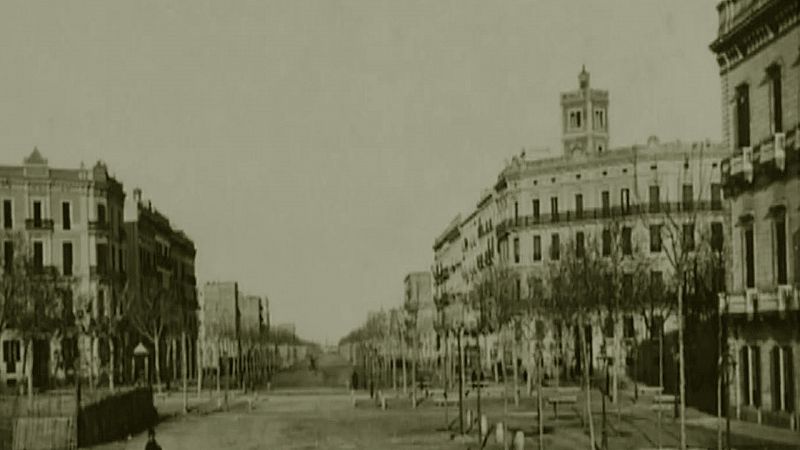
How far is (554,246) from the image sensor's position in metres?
89.8

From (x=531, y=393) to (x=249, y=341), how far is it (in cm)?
6802

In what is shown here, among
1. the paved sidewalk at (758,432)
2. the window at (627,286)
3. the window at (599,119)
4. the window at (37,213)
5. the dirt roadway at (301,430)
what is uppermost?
the window at (599,119)

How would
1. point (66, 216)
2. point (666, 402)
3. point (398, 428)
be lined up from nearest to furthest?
point (398, 428), point (666, 402), point (66, 216)

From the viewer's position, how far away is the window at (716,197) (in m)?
81.9

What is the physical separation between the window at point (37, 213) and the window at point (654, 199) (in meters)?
38.8

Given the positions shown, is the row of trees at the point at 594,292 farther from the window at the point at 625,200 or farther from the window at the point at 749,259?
the window at the point at 749,259

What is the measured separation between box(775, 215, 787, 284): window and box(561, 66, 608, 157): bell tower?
7510cm

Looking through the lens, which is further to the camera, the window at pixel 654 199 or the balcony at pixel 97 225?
the balcony at pixel 97 225

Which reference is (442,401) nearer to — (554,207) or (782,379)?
(782,379)

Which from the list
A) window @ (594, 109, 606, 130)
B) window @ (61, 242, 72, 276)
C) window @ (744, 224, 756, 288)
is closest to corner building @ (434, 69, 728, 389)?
window @ (594, 109, 606, 130)

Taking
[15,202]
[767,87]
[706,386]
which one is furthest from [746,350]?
[15,202]

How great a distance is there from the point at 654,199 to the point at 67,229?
37.6 metres

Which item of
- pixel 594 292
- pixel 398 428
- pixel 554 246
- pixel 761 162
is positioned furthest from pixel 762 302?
pixel 554 246

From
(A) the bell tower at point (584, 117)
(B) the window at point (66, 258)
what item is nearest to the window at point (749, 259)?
(B) the window at point (66, 258)
